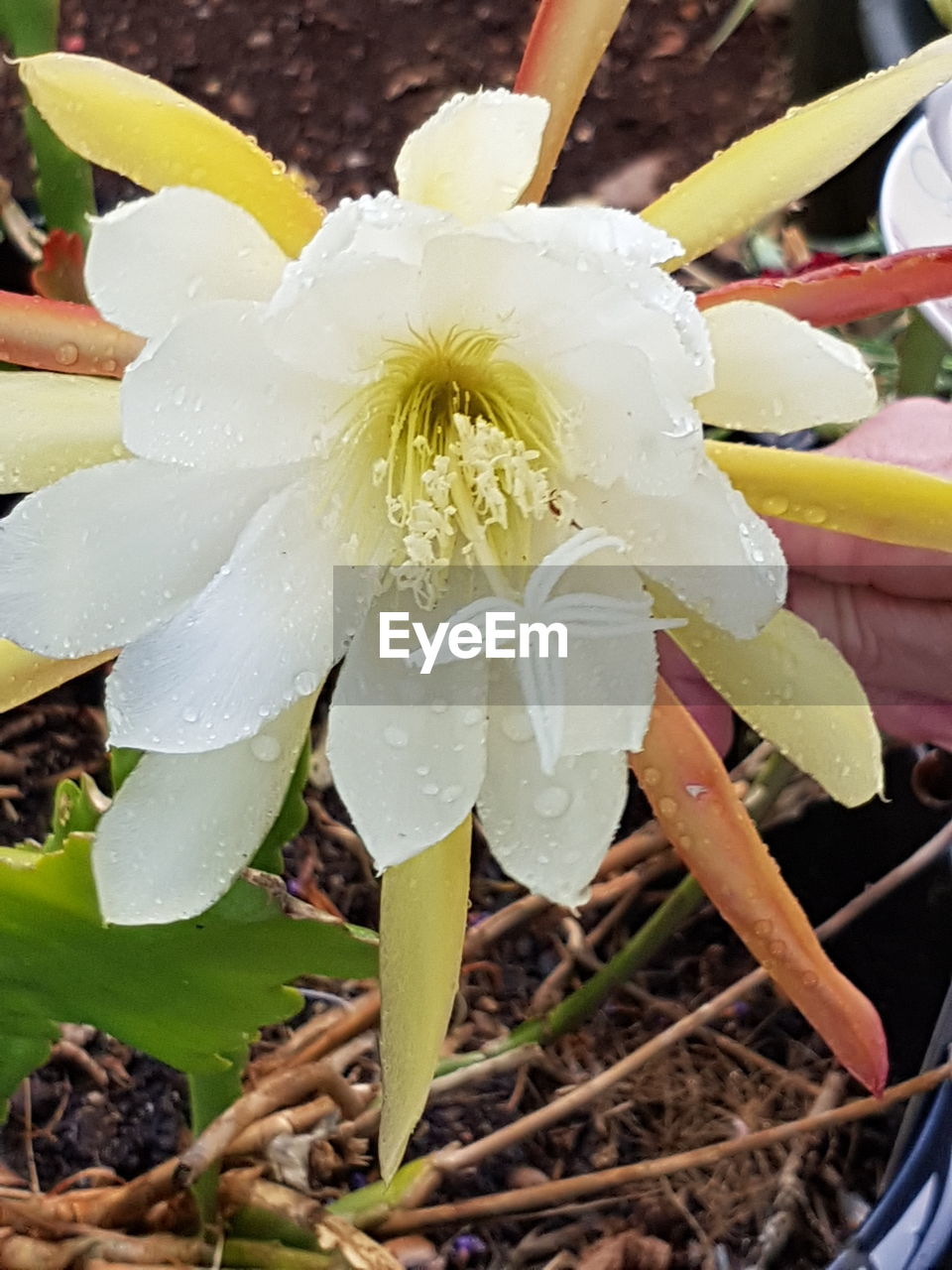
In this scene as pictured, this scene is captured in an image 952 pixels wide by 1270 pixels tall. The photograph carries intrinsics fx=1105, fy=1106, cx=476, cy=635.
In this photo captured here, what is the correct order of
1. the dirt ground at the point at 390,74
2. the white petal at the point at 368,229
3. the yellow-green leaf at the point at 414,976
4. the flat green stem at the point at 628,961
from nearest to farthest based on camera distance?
the white petal at the point at 368,229 → the yellow-green leaf at the point at 414,976 → the flat green stem at the point at 628,961 → the dirt ground at the point at 390,74

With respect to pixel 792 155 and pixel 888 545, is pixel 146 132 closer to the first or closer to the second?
pixel 792 155

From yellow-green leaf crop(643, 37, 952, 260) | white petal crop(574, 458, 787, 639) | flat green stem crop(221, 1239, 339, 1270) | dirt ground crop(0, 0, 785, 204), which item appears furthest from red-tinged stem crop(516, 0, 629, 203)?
dirt ground crop(0, 0, 785, 204)

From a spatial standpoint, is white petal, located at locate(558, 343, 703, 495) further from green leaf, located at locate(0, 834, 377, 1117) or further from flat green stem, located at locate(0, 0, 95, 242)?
flat green stem, located at locate(0, 0, 95, 242)

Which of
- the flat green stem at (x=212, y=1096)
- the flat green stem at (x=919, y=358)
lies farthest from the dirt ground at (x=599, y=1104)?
the flat green stem at (x=919, y=358)

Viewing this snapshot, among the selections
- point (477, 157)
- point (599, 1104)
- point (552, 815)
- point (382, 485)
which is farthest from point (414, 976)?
point (599, 1104)

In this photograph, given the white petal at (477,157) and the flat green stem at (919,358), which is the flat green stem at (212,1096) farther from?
the flat green stem at (919,358)

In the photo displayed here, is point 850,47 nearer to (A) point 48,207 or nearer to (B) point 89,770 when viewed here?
(A) point 48,207
